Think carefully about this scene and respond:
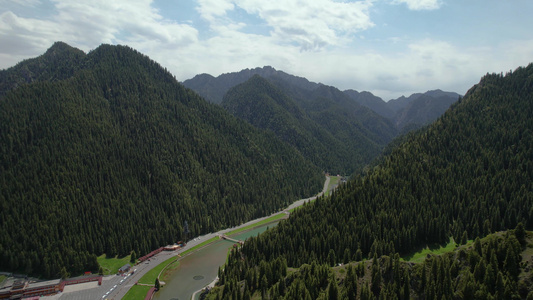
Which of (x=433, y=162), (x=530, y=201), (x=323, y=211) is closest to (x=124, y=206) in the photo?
(x=323, y=211)

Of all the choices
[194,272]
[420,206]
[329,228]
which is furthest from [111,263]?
[420,206]

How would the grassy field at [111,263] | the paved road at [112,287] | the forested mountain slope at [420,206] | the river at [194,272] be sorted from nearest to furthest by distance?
1. the paved road at [112,287]
2. the forested mountain slope at [420,206]
3. the river at [194,272]
4. the grassy field at [111,263]

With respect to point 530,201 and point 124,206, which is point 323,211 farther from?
point 124,206

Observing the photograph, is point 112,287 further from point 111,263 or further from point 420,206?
point 420,206

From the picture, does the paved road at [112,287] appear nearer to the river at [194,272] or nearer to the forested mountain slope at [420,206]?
the river at [194,272]

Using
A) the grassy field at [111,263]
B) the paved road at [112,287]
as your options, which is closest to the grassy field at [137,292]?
the paved road at [112,287]

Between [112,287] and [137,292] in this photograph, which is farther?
[112,287]
